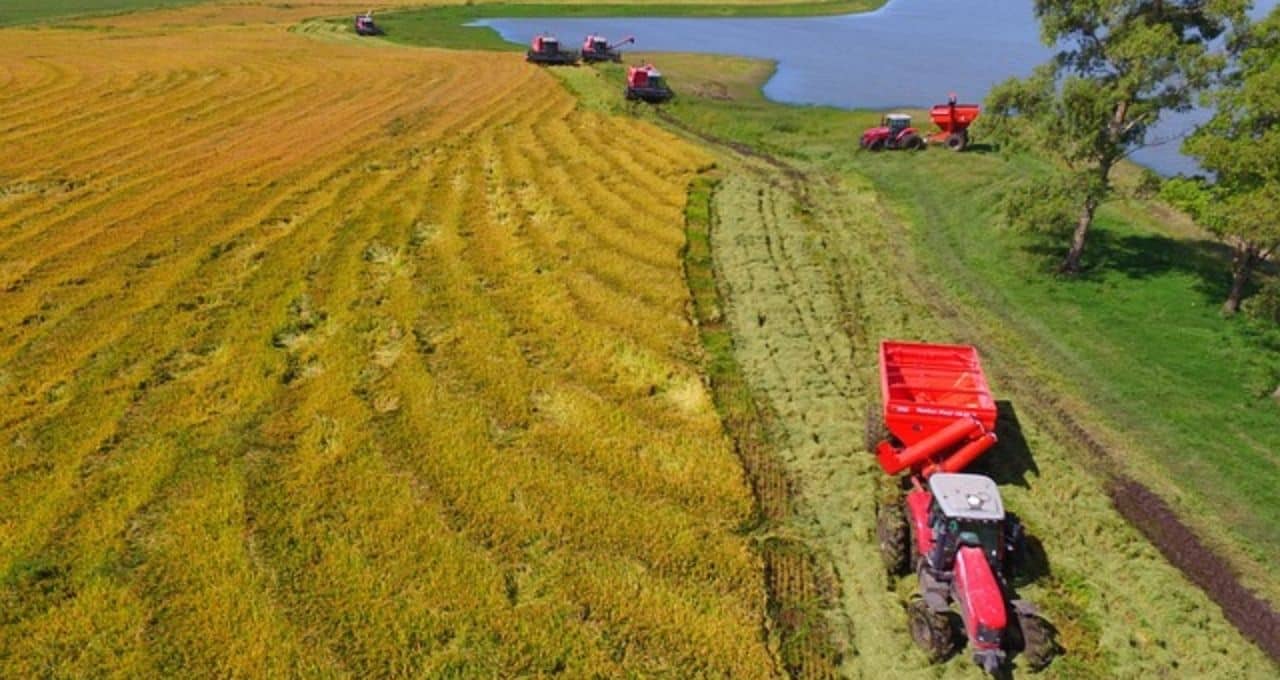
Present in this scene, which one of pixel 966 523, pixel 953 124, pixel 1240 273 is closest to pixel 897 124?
pixel 953 124

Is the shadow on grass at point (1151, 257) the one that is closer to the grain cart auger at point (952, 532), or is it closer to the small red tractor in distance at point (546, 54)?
the grain cart auger at point (952, 532)

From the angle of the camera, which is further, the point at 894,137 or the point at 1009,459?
the point at 894,137

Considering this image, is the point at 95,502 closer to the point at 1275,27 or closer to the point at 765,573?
the point at 765,573

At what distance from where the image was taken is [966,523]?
1115cm

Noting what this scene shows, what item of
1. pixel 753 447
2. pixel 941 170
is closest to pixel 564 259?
pixel 753 447

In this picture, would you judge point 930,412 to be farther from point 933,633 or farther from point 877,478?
point 933,633

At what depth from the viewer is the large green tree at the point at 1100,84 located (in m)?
20.1

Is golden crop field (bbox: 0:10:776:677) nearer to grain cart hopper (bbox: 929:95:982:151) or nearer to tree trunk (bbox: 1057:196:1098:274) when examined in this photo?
tree trunk (bbox: 1057:196:1098:274)

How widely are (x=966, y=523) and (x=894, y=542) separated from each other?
1.46 meters

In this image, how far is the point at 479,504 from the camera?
1352cm

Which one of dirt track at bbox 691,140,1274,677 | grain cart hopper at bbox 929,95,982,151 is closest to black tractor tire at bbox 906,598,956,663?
dirt track at bbox 691,140,1274,677

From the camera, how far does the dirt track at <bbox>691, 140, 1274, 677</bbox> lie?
37.4ft

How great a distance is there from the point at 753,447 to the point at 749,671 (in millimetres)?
5433

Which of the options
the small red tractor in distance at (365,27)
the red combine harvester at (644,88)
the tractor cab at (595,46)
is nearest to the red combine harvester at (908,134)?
the red combine harvester at (644,88)
